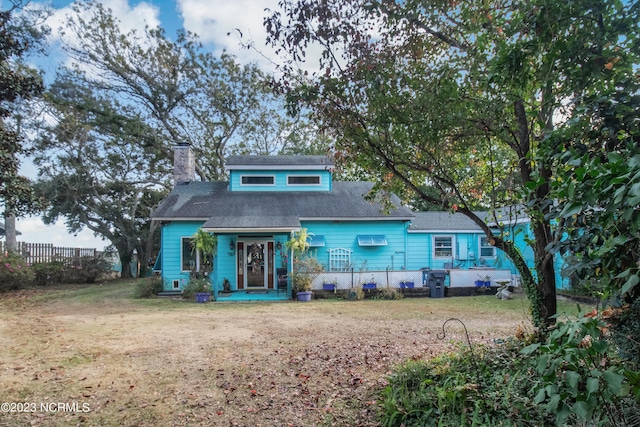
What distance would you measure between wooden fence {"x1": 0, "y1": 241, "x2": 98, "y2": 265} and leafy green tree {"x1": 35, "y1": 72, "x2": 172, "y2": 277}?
3.58 metres

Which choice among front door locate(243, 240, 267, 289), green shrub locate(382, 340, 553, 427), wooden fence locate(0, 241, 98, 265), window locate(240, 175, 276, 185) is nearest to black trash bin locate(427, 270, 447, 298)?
front door locate(243, 240, 267, 289)

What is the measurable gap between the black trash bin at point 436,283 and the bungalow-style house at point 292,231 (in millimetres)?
733

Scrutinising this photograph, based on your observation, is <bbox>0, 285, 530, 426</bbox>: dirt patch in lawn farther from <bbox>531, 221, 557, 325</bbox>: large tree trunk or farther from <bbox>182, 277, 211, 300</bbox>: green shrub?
<bbox>182, 277, 211, 300</bbox>: green shrub

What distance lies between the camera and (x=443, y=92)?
4.16 metres

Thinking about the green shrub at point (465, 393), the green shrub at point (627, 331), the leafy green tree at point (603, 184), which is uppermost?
the leafy green tree at point (603, 184)

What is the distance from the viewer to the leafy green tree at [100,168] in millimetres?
21000

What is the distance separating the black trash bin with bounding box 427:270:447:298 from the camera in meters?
13.5

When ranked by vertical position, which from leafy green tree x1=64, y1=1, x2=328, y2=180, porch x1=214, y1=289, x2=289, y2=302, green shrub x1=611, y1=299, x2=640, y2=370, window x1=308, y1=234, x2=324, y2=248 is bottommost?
porch x1=214, y1=289, x2=289, y2=302

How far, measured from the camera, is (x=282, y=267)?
14.6 m

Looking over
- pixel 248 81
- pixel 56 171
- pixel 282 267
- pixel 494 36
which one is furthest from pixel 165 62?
pixel 494 36

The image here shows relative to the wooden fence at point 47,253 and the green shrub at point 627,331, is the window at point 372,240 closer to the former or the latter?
the green shrub at point 627,331

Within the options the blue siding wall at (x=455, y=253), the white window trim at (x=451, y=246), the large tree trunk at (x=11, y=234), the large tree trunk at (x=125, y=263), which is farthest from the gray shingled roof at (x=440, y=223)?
the large tree trunk at (x=11, y=234)

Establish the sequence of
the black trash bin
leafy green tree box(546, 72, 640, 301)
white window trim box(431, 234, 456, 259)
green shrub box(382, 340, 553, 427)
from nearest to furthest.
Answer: leafy green tree box(546, 72, 640, 301) → green shrub box(382, 340, 553, 427) → the black trash bin → white window trim box(431, 234, 456, 259)

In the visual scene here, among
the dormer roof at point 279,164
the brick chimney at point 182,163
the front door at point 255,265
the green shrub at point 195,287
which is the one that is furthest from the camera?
the brick chimney at point 182,163
